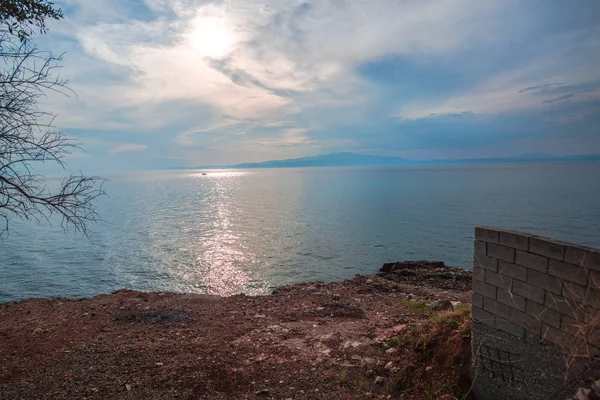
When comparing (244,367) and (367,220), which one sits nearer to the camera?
(244,367)

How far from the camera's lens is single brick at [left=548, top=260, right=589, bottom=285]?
14.3ft

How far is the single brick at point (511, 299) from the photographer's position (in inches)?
203

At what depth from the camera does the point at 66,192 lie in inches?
212

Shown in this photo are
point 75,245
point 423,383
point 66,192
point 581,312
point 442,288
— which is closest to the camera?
point 581,312

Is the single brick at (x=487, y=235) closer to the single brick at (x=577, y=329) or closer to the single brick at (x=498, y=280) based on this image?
the single brick at (x=498, y=280)

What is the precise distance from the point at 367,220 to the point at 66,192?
126 feet

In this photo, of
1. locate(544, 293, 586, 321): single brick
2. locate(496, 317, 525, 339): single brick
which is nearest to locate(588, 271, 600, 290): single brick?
locate(544, 293, 586, 321): single brick

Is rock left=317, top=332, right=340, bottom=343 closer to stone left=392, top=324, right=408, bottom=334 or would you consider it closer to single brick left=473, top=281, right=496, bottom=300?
stone left=392, top=324, right=408, bottom=334

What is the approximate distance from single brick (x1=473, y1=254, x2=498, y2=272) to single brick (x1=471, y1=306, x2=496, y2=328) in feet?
2.64

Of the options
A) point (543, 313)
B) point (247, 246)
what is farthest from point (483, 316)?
point (247, 246)

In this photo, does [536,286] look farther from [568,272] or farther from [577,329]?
[577,329]

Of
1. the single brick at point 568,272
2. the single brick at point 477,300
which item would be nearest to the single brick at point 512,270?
the single brick at point 568,272

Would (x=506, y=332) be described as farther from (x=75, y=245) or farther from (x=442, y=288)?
(x=75, y=245)

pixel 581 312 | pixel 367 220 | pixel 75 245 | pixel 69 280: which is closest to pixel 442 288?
pixel 581 312
